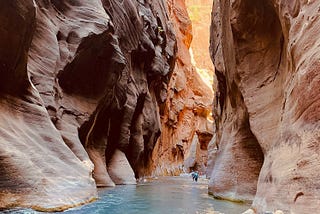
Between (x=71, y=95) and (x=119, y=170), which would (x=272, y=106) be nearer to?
(x=71, y=95)

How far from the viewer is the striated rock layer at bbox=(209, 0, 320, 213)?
5.07 metres

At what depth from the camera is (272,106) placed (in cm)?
903

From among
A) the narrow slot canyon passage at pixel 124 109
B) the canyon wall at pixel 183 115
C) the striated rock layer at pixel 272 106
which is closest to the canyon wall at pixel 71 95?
the narrow slot canyon passage at pixel 124 109

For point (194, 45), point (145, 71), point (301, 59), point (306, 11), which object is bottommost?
point (301, 59)

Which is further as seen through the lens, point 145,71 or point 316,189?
point 145,71

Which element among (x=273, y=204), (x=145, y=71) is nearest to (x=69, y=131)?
(x=273, y=204)

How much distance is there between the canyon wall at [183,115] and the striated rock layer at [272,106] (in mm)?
24370

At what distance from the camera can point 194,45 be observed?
81.5 metres

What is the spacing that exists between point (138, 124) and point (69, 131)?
36.9 ft

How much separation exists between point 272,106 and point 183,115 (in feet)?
122

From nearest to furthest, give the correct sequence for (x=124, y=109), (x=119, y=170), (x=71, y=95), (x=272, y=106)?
(x=272, y=106)
(x=71, y=95)
(x=119, y=170)
(x=124, y=109)

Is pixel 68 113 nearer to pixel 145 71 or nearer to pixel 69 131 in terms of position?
pixel 69 131

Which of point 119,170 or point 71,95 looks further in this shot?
point 119,170

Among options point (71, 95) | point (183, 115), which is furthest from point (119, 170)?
point (183, 115)
